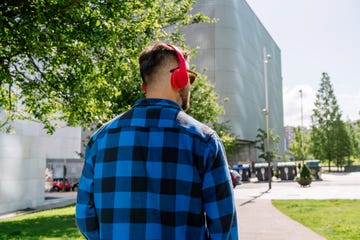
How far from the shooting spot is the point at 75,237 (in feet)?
27.3

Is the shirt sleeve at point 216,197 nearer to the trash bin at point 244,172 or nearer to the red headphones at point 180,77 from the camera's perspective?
the red headphones at point 180,77

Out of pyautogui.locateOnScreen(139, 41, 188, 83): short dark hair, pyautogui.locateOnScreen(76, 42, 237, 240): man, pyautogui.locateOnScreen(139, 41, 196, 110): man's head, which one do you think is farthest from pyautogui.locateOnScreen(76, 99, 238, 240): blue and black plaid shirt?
pyautogui.locateOnScreen(139, 41, 188, 83): short dark hair

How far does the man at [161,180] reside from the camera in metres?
1.68

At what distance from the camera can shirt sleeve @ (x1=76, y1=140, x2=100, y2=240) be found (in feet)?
6.13

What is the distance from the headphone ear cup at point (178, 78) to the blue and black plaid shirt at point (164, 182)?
14 centimetres

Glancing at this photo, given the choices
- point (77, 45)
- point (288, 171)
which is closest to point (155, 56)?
point (77, 45)

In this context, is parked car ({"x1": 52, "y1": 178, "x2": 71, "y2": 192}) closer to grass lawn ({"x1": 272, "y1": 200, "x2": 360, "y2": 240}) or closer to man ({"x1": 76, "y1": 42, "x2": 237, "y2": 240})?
grass lawn ({"x1": 272, "y1": 200, "x2": 360, "y2": 240})

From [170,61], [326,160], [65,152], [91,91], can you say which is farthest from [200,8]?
[170,61]

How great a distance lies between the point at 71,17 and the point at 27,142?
1437 centimetres

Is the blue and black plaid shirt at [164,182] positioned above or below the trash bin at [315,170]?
above

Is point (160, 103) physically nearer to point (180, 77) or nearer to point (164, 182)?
point (180, 77)

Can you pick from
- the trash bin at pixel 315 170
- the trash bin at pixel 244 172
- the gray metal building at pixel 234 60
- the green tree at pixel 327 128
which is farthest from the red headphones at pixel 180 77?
the green tree at pixel 327 128

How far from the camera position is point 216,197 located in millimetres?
1690

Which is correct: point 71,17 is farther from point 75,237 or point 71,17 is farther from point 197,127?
point 197,127
